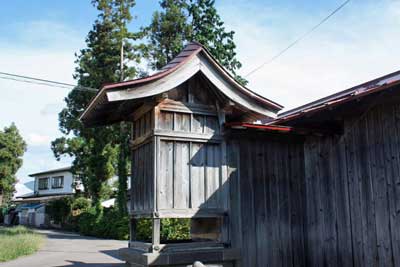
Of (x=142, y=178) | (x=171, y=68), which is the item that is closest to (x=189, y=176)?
(x=142, y=178)

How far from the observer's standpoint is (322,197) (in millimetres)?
7508

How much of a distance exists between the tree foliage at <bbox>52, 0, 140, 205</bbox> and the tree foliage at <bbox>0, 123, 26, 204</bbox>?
16596mm

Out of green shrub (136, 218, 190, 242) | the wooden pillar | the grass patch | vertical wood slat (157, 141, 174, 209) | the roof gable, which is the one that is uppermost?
the roof gable

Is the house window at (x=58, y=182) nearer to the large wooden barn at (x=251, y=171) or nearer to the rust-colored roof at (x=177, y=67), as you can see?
the large wooden barn at (x=251, y=171)

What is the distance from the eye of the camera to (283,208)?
7656 mm

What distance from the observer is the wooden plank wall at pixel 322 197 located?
20.6 ft

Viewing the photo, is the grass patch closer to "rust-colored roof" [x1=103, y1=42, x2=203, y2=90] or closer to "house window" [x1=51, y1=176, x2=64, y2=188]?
"rust-colored roof" [x1=103, y1=42, x2=203, y2=90]

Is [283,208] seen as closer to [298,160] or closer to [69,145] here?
[298,160]

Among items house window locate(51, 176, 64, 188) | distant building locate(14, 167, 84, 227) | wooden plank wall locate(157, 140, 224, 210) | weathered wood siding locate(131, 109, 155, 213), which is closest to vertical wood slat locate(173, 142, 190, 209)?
wooden plank wall locate(157, 140, 224, 210)

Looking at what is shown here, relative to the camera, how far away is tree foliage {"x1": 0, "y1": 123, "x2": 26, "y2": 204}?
42.0 metres

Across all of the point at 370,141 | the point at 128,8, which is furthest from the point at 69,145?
the point at 370,141

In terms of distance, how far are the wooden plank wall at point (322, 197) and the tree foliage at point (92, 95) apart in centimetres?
1978

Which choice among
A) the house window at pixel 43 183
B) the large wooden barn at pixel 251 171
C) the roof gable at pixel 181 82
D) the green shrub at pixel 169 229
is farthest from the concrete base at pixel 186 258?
the house window at pixel 43 183

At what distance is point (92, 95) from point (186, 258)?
21881mm
